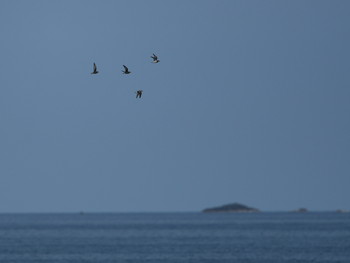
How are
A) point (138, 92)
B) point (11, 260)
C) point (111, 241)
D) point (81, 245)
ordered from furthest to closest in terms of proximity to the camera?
point (111, 241)
point (81, 245)
point (11, 260)
point (138, 92)

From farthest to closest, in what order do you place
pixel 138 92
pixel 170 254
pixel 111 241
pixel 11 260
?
pixel 111 241 < pixel 170 254 < pixel 11 260 < pixel 138 92

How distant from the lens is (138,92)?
53719 mm

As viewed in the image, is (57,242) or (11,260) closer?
(11,260)

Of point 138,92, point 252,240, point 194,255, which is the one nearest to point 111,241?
point 252,240

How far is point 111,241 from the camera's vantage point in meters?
155

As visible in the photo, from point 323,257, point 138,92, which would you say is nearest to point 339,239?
point 323,257

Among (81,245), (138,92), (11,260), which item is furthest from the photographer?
(81,245)

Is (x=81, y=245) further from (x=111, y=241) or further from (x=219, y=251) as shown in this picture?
(x=219, y=251)

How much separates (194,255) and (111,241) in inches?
1505

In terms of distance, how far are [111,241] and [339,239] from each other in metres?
41.2

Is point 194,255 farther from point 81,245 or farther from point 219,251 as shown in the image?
point 81,245

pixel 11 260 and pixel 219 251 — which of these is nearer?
pixel 11 260

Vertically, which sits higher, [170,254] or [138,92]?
[138,92]

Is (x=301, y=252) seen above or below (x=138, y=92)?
below
